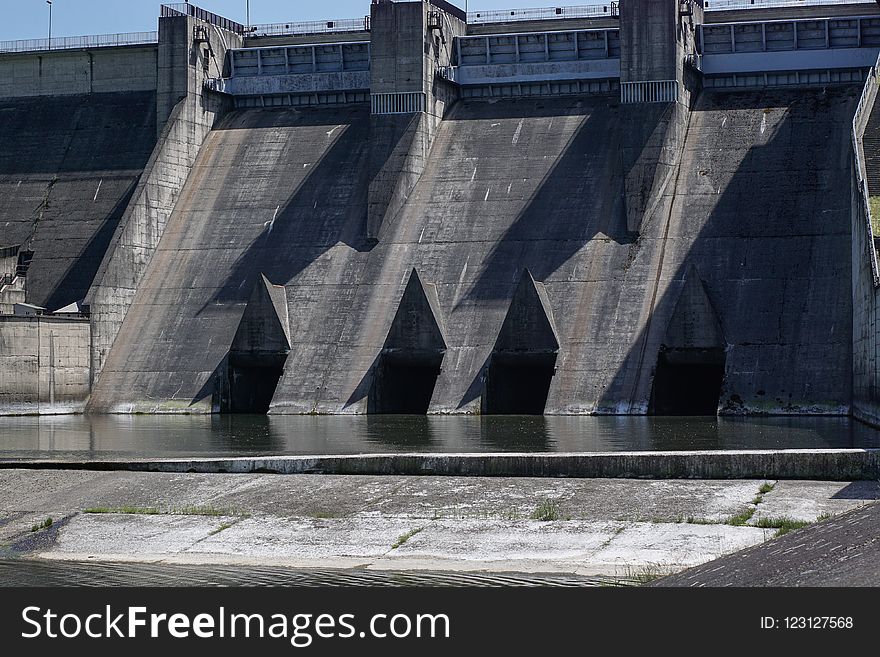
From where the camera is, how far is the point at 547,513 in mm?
18594

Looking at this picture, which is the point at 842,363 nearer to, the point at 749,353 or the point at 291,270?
the point at 749,353

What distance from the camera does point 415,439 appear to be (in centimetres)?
3275

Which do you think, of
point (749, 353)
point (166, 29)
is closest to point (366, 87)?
point (166, 29)

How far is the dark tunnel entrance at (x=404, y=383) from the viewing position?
44.8m

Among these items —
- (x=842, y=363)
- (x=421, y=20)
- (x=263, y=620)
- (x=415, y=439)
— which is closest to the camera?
(x=263, y=620)

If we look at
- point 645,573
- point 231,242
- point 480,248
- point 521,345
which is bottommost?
point 645,573

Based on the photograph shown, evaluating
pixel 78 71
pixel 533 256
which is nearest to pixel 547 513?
pixel 533 256

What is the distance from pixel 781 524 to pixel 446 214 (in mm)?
33918

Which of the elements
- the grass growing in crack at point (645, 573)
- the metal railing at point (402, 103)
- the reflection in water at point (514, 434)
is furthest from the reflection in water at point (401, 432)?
the metal railing at point (402, 103)

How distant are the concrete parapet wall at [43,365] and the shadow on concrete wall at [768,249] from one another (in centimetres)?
1792

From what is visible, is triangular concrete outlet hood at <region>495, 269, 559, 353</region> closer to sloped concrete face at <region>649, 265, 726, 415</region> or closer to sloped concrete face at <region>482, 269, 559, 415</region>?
sloped concrete face at <region>482, 269, 559, 415</region>

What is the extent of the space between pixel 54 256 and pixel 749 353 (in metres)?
26.3

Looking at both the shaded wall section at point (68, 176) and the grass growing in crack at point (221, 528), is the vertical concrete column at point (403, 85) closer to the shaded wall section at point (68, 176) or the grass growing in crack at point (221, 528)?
the shaded wall section at point (68, 176)

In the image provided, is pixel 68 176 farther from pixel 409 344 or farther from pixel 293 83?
pixel 409 344
